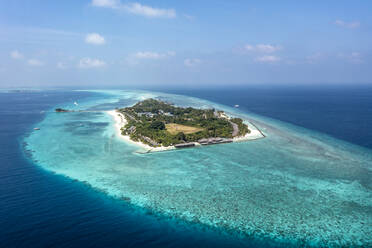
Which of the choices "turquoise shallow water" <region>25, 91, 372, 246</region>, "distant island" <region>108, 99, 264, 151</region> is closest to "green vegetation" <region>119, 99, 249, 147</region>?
"distant island" <region>108, 99, 264, 151</region>

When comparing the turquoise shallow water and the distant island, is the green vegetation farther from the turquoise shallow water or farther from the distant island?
the turquoise shallow water

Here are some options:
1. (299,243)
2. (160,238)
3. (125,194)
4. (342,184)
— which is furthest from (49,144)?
(342,184)

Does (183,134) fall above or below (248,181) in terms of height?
above

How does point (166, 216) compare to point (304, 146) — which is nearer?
point (166, 216)

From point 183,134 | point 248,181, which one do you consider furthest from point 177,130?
point 248,181

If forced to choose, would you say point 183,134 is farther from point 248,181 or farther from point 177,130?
point 248,181

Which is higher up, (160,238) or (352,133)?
(352,133)

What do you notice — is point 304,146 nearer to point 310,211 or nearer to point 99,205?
point 310,211

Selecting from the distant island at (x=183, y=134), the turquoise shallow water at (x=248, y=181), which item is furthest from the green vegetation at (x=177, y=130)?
the turquoise shallow water at (x=248, y=181)
